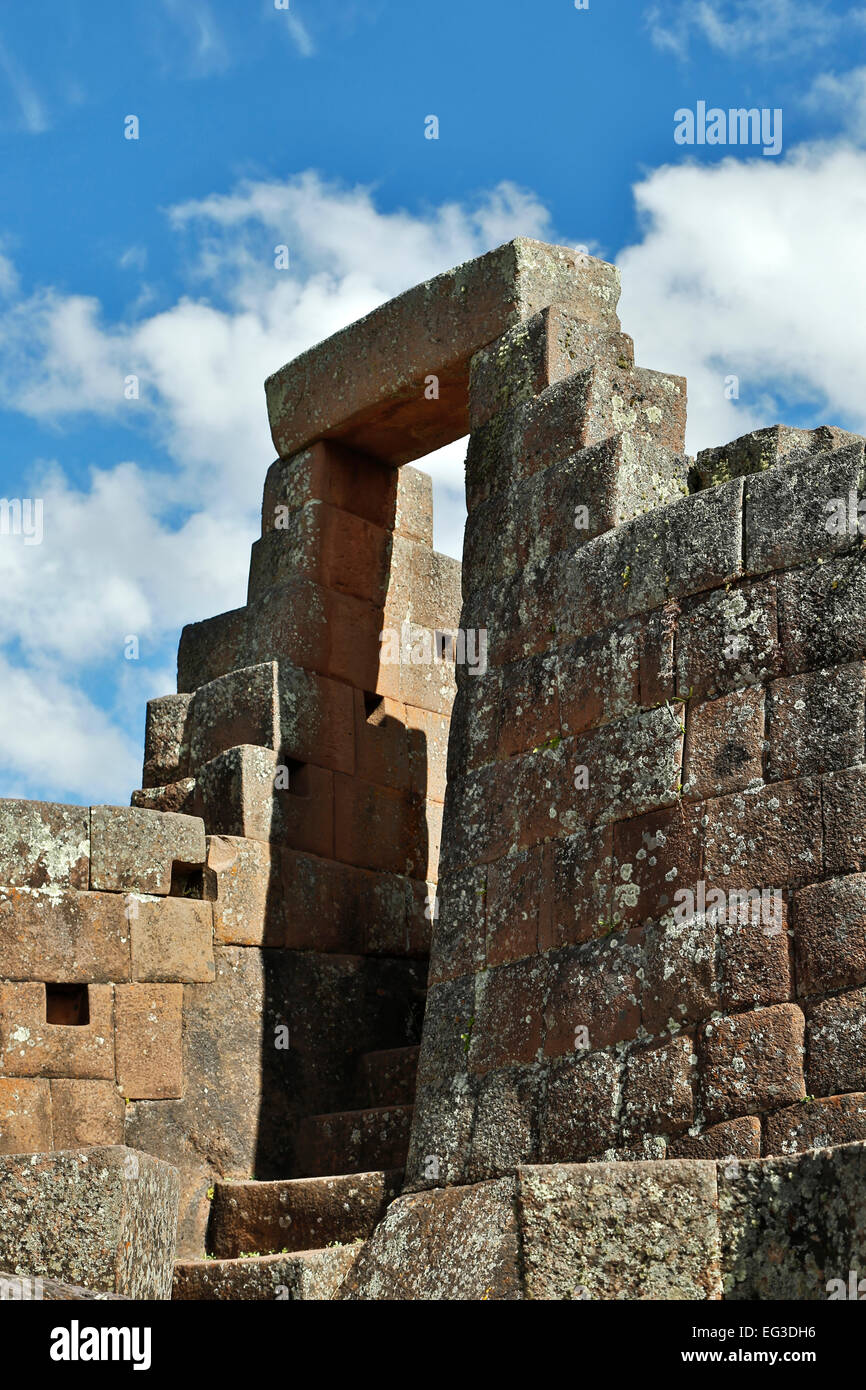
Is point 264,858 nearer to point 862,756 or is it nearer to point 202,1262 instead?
point 202,1262

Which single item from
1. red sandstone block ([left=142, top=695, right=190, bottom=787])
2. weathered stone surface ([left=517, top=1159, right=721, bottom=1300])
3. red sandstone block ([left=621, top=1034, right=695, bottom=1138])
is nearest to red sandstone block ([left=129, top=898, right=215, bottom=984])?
red sandstone block ([left=142, top=695, right=190, bottom=787])

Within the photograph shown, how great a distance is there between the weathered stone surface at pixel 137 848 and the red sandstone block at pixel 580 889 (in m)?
2.63

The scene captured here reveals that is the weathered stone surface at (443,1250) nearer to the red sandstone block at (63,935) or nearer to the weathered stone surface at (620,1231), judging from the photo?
the weathered stone surface at (620,1231)

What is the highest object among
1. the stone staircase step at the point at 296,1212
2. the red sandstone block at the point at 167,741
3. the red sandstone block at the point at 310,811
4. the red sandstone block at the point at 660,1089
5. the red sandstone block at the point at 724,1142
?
the red sandstone block at the point at 167,741

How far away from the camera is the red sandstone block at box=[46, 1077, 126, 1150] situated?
8.91 m

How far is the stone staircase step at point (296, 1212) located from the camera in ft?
26.9

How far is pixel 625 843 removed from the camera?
25.1 feet

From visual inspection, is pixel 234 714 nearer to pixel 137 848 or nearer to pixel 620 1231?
pixel 137 848

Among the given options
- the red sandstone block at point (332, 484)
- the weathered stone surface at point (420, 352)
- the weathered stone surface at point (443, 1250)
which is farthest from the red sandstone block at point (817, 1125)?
the red sandstone block at point (332, 484)

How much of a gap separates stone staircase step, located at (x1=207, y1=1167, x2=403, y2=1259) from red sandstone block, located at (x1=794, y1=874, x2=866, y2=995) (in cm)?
242

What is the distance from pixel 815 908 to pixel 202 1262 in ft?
11.1

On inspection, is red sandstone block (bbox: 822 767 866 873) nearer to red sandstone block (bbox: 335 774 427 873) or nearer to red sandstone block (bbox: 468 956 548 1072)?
red sandstone block (bbox: 468 956 548 1072)

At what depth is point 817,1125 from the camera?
642cm
